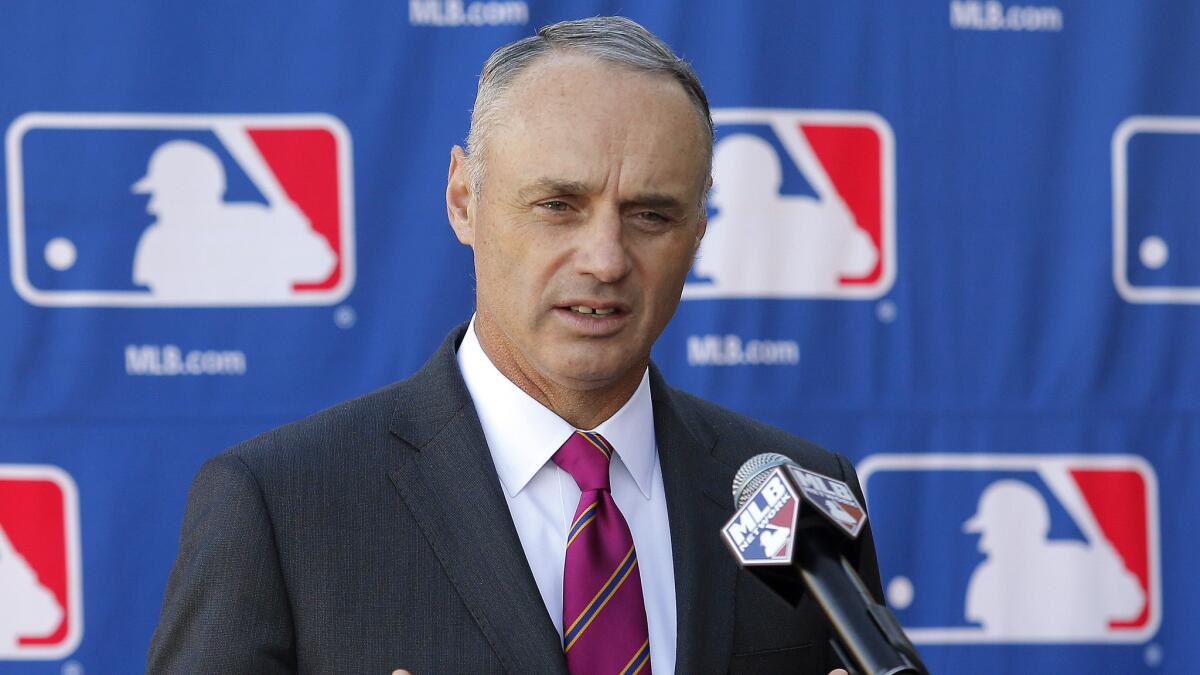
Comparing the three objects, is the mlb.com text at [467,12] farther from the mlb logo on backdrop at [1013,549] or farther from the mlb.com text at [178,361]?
the mlb logo on backdrop at [1013,549]

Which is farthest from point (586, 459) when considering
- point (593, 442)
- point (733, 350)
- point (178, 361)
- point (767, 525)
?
point (178, 361)

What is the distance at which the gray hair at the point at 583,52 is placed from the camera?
160 cm

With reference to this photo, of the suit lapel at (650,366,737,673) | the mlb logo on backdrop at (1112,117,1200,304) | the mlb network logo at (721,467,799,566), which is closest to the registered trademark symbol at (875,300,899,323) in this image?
the mlb logo on backdrop at (1112,117,1200,304)

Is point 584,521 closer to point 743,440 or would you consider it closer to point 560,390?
point 560,390

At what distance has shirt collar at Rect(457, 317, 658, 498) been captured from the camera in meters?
1.62

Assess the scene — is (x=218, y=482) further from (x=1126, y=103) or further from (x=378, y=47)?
(x=1126, y=103)

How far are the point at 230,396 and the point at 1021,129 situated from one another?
1.53 m

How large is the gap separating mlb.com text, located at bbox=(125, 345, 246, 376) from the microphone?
157 cm

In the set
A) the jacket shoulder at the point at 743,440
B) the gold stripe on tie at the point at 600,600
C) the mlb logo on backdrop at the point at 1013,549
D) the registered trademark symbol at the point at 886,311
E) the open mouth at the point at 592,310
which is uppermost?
the open mouth at the point at 592,310

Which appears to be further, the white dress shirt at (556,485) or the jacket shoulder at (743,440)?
the jacket shoulder at (743,440)

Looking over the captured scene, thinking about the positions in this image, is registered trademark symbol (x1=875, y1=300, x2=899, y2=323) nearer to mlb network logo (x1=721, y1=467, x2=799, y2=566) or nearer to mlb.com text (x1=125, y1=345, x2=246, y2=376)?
mlb.com text (x1=125, y1=345, x2=246, y2=376)

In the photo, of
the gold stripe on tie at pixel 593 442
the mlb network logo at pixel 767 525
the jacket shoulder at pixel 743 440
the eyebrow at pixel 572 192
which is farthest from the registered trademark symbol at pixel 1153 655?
the mlb network logo at pixel 767 525

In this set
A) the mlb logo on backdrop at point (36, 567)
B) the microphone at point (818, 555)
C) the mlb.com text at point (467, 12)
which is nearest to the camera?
the microphone at point (818, 555)

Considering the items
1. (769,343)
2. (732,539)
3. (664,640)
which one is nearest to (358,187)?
(769,343)
